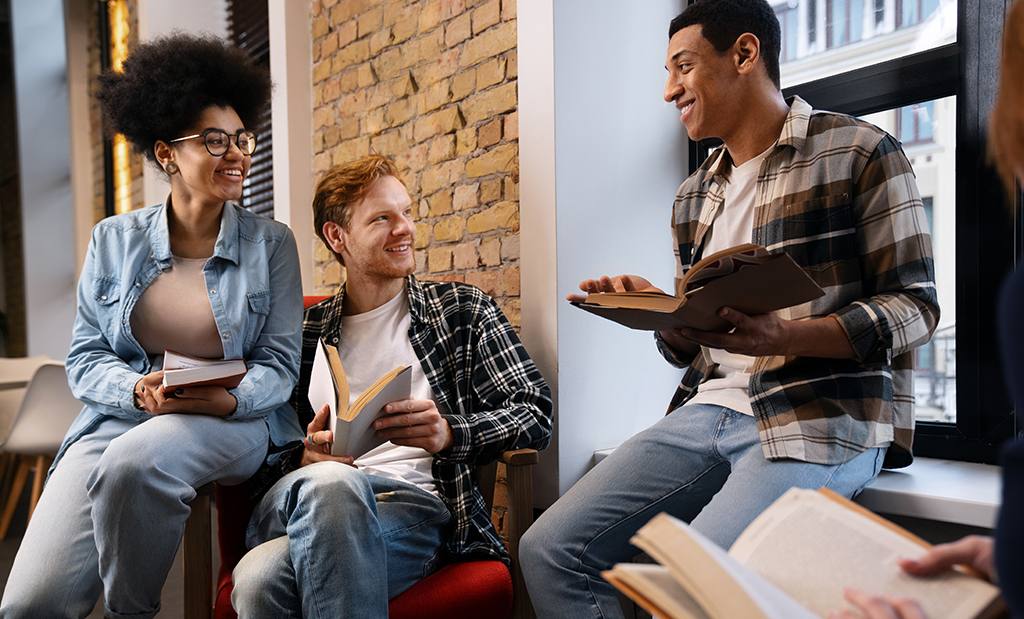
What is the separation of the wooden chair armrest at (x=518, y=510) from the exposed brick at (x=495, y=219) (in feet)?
2.45

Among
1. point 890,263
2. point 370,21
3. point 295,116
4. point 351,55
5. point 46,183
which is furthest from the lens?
point 46,183

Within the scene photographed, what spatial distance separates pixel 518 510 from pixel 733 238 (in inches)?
29.8

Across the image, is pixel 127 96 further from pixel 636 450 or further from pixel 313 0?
pixel 636 450

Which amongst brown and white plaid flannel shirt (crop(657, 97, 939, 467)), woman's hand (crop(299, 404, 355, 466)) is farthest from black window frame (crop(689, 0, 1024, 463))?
woman's hand (crop(299, 404, 355, 466))

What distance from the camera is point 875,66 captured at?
85.1 inches

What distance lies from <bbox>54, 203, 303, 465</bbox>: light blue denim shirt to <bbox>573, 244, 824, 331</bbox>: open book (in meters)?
0.92

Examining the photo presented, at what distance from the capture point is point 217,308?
2.14 meters

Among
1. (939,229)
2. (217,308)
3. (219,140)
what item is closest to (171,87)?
(219,140)

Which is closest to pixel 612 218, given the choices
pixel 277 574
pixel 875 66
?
pixel 875 66

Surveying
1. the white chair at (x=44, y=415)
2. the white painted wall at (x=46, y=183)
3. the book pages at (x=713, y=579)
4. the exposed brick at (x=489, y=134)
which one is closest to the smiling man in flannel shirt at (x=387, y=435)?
the exposed brick at (x=489, y=134)

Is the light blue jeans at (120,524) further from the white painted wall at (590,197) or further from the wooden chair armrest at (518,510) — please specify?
the white painted wall at (590,197)

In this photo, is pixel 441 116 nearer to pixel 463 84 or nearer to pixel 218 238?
pixel 463 84

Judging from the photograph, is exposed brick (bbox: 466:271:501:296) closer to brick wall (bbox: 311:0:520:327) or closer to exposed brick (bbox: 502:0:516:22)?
brick wall (bbox: 311:0:520:327)

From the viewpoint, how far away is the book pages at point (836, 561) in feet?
2.98
